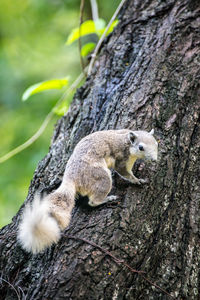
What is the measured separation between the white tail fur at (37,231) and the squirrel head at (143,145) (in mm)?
1175

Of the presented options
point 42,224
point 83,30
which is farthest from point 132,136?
point 83,30

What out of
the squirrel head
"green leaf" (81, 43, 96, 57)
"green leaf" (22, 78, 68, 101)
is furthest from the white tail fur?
"green leaf" (81, 43, 96, 57)

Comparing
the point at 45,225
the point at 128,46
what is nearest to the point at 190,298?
the point at 45,225

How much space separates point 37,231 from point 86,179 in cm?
86

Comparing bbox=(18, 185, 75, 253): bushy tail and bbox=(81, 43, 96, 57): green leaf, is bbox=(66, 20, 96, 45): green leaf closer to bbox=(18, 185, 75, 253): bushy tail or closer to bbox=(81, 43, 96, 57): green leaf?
bbox=(81, 43, 96, 57): green leaf

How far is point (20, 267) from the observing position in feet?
9.22

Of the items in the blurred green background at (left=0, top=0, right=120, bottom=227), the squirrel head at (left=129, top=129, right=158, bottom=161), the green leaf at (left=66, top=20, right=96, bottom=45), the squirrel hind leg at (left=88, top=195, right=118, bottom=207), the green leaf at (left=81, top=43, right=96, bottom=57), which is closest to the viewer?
the squirrel hind leg at (left=88, top=195, right=118, bottom=207)

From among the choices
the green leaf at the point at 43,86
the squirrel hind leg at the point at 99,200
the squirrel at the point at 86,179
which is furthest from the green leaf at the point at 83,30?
the squirrel hind leg at the point at 99,200

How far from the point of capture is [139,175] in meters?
3.45

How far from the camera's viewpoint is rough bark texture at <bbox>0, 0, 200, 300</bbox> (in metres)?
2.56

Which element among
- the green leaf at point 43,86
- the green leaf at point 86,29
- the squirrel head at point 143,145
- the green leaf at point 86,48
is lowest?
the squirrel head at point 143,145

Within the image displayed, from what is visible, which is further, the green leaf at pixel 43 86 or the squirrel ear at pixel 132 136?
the green leaf at pixel 43 86

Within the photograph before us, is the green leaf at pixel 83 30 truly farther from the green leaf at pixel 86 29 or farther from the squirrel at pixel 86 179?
the squirrel at pixel 86 179

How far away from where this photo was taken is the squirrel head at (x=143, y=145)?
3.31m
